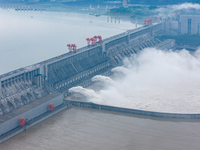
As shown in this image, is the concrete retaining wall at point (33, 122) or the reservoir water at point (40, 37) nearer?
the concrete retaining wall at point (33, 122)

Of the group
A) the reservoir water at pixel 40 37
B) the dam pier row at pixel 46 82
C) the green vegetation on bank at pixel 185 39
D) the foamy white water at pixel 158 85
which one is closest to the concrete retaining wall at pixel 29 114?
the dam pier row at pixel 46 82

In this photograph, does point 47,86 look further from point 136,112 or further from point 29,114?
point 136,112

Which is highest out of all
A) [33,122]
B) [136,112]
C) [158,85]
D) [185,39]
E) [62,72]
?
[185,39]

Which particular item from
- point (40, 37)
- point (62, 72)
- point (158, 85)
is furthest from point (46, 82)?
point (40, 37)

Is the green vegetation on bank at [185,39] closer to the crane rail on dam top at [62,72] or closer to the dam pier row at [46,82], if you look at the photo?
the crane rail on dam top at [62,72]

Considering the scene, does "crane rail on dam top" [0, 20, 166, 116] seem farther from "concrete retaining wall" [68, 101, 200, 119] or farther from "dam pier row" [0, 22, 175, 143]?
Result: "concrete retaining wall" [68, 101, 200, 119]
